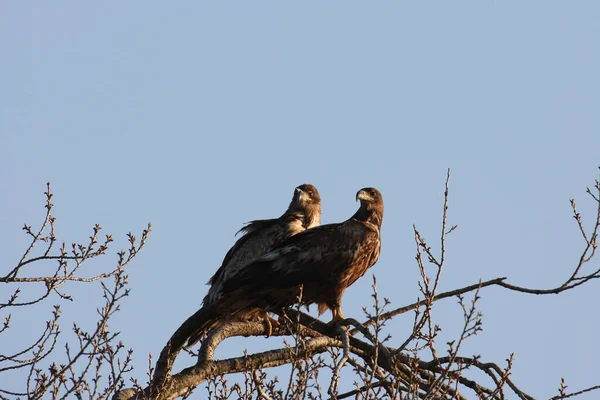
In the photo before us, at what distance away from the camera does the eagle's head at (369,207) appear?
1080 cm

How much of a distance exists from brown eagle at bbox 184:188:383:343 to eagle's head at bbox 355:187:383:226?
3.36 ft

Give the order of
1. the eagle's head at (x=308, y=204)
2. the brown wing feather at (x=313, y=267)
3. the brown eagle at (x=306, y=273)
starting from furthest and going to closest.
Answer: the eagle's head at (x=308, y=204), the brown wing feather at (x=313, y=267), the brown eagle at (x=306, y=273)

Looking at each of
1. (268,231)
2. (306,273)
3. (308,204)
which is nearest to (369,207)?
(268,231)

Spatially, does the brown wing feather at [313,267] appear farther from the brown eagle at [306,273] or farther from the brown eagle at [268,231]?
the brown eagle at [268,231]

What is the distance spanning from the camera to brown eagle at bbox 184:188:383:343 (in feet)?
28.5

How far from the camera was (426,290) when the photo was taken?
629cm

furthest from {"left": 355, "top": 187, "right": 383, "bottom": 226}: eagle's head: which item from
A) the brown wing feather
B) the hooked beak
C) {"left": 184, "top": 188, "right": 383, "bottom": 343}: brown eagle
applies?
the brown wing feather

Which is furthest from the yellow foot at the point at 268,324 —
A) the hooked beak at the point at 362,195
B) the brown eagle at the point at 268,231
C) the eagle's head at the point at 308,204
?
the eagle's head at the point at 308,204

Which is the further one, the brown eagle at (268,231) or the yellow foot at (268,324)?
the brown eagle at (268,231)

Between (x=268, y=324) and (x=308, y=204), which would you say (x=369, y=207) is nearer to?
(x=308, y=204)

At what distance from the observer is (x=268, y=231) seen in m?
11.5

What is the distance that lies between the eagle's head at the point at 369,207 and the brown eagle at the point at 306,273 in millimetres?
1026

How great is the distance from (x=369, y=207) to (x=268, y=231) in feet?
4.55

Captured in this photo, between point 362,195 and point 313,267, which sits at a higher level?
point 362,195
